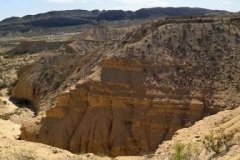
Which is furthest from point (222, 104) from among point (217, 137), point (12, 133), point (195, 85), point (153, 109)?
point (12, 133)

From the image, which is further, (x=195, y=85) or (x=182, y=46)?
(x=182, y=46)

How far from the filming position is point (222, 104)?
26203 millimetres

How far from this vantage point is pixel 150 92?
28391 mm

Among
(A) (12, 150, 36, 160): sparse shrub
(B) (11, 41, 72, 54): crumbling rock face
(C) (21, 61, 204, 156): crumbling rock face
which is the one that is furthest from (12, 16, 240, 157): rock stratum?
(B) (11, 41, 72, 54): crumbling rock face

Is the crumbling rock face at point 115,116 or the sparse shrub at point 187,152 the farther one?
the crumbling rock face at point 115,116

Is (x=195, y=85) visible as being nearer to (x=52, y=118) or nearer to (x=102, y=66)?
(x=102, y=66)

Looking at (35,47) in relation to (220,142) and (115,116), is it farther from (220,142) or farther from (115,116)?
(220,142)

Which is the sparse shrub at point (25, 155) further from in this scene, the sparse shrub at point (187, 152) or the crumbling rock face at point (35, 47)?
the crumbling rock face at point (35, 47)

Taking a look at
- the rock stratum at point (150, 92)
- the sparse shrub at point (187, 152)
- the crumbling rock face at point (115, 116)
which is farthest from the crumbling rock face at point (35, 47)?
the sparse shrub at point (187, 152)

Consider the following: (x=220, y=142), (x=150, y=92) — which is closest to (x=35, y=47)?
(x=150, y=92)

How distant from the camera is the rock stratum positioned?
27.1 m

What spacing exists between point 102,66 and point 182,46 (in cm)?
643

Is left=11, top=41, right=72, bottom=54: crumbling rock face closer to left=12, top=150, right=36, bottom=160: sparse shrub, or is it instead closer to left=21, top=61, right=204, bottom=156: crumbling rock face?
left=21, top=61, right=204, bottom=156: crumbling rock face

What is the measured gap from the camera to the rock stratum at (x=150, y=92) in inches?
1066
